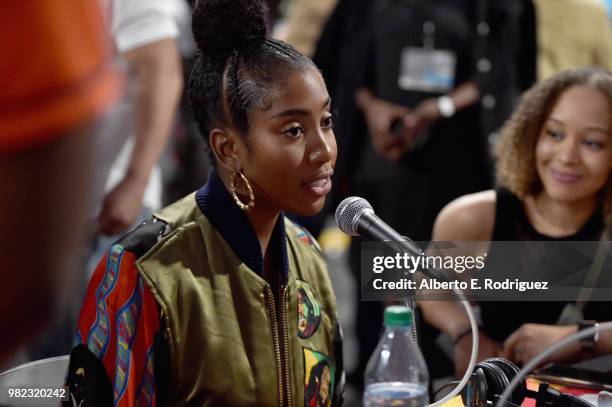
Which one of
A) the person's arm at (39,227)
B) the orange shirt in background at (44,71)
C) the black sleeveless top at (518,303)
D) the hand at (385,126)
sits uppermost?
the orange shirt in background at (44,71)

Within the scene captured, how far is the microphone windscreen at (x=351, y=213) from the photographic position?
146 cm

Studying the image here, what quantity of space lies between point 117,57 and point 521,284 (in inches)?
59.1

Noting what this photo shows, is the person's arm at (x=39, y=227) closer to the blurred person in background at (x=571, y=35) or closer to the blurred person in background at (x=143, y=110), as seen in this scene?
the blurred person in background at (x=143, y=110)

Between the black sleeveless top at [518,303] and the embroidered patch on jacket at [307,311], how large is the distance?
586 millimetres

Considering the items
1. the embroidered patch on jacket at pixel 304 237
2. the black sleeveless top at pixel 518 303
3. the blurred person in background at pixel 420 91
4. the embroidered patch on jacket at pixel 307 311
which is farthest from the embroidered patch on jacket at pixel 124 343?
the blurred person in background at pixel 420 91

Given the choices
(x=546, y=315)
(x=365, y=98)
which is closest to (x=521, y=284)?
(x=546, y=315)

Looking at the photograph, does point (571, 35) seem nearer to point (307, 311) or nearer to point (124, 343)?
point (307, 311)

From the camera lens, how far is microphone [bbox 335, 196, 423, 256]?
1.41 metres

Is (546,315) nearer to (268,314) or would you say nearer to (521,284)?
(521,284)

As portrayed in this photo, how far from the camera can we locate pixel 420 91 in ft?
11.0

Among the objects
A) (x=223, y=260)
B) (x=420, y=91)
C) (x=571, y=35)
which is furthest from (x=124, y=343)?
(x=571, y=35)

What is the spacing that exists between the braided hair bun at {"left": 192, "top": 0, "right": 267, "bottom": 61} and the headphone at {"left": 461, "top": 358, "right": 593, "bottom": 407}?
678mm

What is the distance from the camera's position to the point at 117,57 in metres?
0.89

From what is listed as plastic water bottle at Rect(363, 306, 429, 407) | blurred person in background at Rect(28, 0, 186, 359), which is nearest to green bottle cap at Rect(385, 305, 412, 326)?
plastic water bottle at Rect(363, 306, 429, 407)
